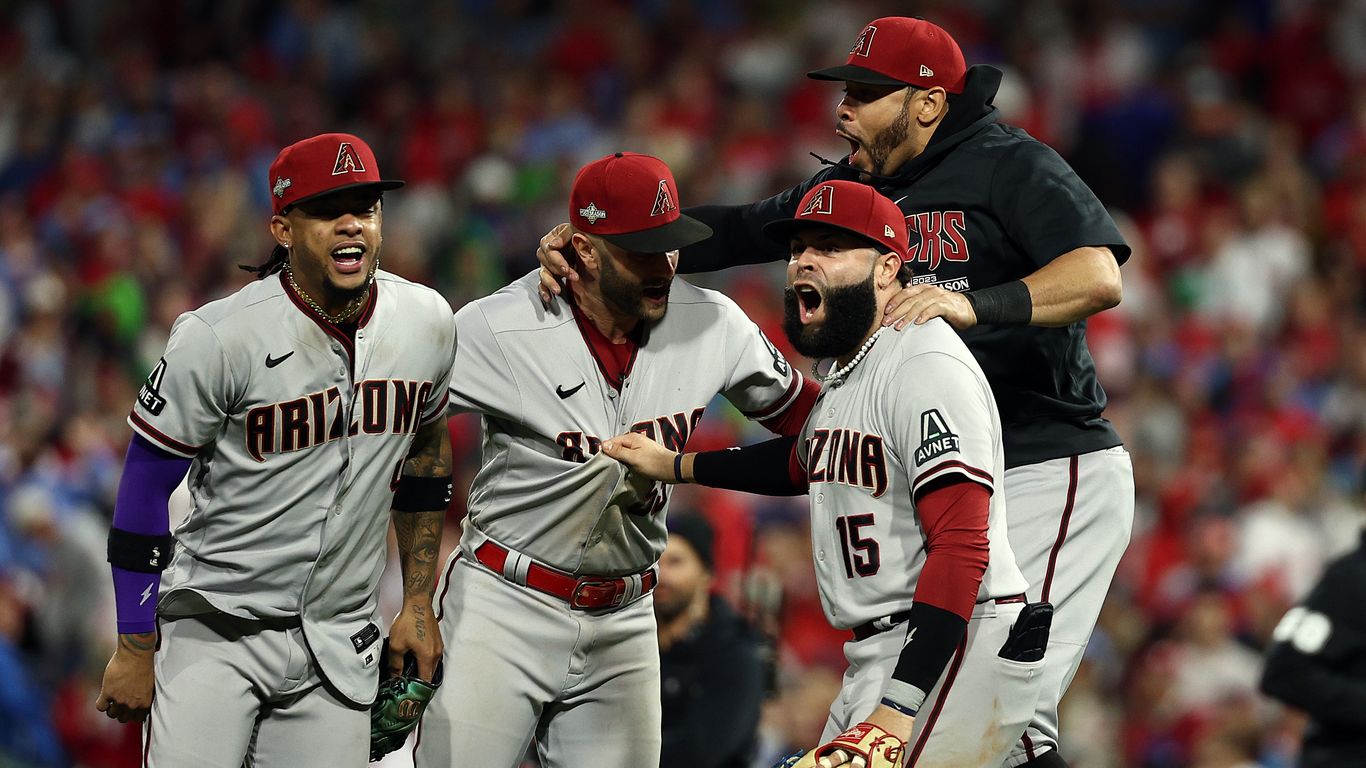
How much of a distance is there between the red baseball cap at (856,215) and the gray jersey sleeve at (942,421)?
32 cm

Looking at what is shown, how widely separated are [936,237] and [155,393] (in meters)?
1.96

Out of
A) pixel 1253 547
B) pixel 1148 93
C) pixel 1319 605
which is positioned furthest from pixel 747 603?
pixel 1148 93

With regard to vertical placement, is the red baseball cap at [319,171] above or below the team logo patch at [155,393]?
above

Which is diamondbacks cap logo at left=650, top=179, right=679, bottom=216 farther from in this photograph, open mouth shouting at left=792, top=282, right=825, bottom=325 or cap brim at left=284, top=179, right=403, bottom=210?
cap brim at left=284, top=179, right=403, bottom=210

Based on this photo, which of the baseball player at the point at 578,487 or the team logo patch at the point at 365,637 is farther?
the baseball player at the point at 578,487

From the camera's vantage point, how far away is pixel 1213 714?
779 cm

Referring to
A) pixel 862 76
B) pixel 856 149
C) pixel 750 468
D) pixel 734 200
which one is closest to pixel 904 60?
pixel 862 76

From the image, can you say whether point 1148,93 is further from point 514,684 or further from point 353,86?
point 514,684

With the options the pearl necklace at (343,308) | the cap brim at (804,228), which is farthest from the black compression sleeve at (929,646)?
the pearl necklace at (343,308)

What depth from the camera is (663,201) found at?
15.1ft

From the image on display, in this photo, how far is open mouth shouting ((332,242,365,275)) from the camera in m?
4.31

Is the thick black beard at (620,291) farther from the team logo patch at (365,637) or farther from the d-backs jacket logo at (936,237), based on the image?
the team logo patch at (365,637)

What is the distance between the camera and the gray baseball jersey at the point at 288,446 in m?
4.23

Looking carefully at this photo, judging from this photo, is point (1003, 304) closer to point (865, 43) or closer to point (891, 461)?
point (891, 461)
